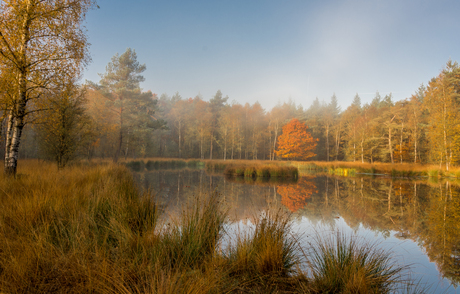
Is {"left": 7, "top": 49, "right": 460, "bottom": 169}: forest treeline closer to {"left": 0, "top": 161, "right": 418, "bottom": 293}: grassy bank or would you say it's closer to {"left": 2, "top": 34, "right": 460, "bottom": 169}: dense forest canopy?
{"left": 2, "top": 34, "right": 460, "bottom": 169}: dense forest canopy

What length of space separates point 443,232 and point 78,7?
37.7 feet

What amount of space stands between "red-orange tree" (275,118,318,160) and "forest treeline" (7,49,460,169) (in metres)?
2.60

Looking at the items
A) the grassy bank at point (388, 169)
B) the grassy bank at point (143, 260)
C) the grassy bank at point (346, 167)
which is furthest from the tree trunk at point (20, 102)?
the grassy bank at point (388, 169)

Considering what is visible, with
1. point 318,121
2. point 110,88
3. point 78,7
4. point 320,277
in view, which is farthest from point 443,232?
point 318,121

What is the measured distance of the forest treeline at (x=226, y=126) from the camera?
18.6 m

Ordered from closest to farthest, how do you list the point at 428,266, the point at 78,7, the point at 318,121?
the point at 428,266 → the point at 78,7 → the point at 318,121

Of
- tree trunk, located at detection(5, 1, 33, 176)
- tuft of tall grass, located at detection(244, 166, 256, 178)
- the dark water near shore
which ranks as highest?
tree trunk, located at detection(5, 1, 33, 176)

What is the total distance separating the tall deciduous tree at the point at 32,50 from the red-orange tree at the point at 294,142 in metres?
30.3

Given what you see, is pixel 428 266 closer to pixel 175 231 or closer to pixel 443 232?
pixel 443 232

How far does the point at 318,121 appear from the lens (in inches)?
1726

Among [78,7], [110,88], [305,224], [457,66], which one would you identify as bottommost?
[305,224]

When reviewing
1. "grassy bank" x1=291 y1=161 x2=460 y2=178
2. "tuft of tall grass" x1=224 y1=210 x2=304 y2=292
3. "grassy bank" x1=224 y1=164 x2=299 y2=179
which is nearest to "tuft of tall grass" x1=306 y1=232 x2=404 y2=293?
"tuft of tall grass" x1=224 y1=210 x2=304 y2=292

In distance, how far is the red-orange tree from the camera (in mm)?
33438

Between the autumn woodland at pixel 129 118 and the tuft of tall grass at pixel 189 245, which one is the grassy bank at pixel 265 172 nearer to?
the autumn woodland at pixel 129 118
